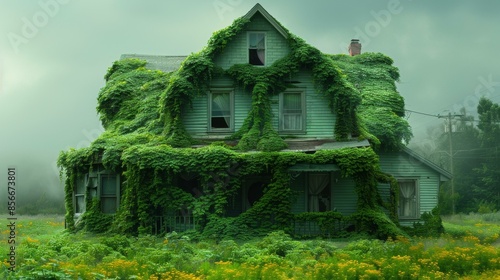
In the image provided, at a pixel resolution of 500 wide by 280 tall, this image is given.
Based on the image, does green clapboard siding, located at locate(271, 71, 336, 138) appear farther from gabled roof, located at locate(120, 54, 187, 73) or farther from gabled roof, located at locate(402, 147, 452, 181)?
gabled roof, located at locate(120, 54, 187, 73)

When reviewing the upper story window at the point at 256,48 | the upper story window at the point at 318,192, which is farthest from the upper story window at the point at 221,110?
the upper story window at the point at 318,192

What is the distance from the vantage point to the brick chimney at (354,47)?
40906mm

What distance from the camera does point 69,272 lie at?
14.6 meters

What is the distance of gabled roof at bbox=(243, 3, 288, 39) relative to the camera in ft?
99.5

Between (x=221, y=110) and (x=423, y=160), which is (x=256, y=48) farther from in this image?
(x=423, y=160)

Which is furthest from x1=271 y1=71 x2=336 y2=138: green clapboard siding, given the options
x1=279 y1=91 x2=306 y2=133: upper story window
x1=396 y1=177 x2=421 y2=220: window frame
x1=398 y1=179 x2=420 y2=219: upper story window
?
x1=398 y1=179 x2=420 y2=219: upper story window

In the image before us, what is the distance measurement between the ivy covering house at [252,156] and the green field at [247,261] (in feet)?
15.0

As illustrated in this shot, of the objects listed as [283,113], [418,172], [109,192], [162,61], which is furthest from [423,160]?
[162,61]

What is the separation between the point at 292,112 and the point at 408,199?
24.5ft

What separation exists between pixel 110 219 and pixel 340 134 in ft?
34.7

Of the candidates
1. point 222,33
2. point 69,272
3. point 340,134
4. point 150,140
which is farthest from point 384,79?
point 69,272

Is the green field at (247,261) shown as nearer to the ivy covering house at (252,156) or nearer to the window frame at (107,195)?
the ivy covering house at (252,156)

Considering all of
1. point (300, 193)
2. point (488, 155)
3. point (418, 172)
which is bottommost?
point (300, 193)

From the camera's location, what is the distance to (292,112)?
100 ft
